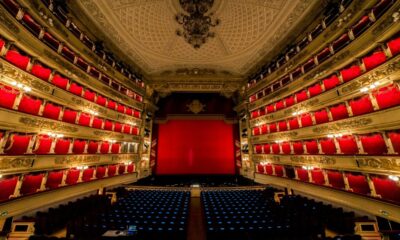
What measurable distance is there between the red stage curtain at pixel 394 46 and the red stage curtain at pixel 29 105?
1572 centimetres

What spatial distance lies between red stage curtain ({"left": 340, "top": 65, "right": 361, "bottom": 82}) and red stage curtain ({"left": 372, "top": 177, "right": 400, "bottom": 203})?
4.69 m

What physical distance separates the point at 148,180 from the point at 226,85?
12.8 meters

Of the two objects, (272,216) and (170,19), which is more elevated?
(170,19)

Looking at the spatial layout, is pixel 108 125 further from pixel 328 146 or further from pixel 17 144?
pixel 328 146

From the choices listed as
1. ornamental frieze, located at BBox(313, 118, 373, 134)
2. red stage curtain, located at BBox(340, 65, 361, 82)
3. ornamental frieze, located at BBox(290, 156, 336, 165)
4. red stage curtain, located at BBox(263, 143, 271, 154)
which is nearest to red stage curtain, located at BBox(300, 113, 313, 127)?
ornamental frieze, located at BBox(313, 118, 373, 134)

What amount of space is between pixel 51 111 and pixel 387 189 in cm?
1583

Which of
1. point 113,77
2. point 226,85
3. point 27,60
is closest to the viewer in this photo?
point 27,60

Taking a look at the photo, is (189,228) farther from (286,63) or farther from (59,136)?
(286,63)

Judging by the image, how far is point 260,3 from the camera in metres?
8.91

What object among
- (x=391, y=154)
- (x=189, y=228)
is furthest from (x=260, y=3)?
(x=189, y=228)

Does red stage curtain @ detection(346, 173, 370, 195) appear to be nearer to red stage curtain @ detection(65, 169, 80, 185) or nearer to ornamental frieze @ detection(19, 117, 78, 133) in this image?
red stage curtain @ detection(65, 169, 80, 185)

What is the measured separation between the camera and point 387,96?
6371 mm

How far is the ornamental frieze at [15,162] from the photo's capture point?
6.06m

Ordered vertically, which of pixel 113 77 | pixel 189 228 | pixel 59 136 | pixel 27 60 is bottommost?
pixel 189 228
